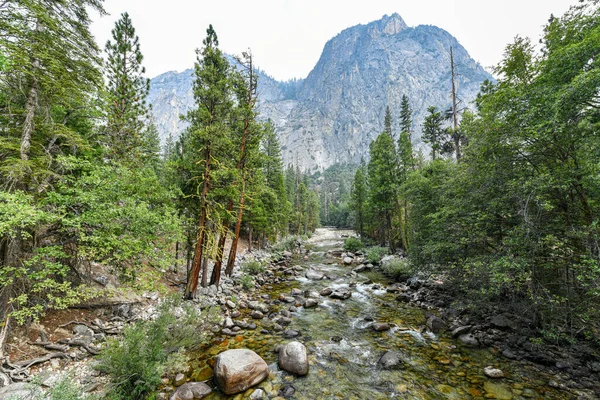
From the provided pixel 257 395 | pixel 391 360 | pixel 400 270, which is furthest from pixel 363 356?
pixel 400 270

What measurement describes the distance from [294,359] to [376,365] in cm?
241

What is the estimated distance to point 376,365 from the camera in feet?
21.8

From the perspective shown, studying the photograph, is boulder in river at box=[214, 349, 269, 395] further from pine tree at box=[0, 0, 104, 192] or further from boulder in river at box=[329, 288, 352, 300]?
boulder in river at box=[329, 288, 352, 300]

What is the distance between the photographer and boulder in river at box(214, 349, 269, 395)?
546 centimetres

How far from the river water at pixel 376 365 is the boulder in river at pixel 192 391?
0.20m

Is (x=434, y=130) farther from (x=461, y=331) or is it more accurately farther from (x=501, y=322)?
(x=461, y=331)

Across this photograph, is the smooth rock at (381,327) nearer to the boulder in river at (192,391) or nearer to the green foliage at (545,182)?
the green foliage at (545,182)

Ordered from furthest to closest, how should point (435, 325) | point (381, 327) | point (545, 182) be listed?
point (381, 327) → point (435, 325) → point (545, 182)

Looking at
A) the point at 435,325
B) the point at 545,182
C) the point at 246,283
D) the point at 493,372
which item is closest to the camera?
the point at 545,182

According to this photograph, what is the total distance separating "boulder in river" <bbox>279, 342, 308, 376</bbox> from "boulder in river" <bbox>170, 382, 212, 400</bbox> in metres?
1.95

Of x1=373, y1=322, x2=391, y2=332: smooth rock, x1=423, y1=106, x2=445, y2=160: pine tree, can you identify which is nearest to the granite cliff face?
x1=423, y1=106, x2=445, y2=160: pine tree

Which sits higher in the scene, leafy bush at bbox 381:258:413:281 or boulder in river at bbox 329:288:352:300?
leafy bush at bbox 381:258:413:281

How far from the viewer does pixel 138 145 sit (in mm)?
12250

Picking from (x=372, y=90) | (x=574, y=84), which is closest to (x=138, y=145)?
(x=574, y=84)
